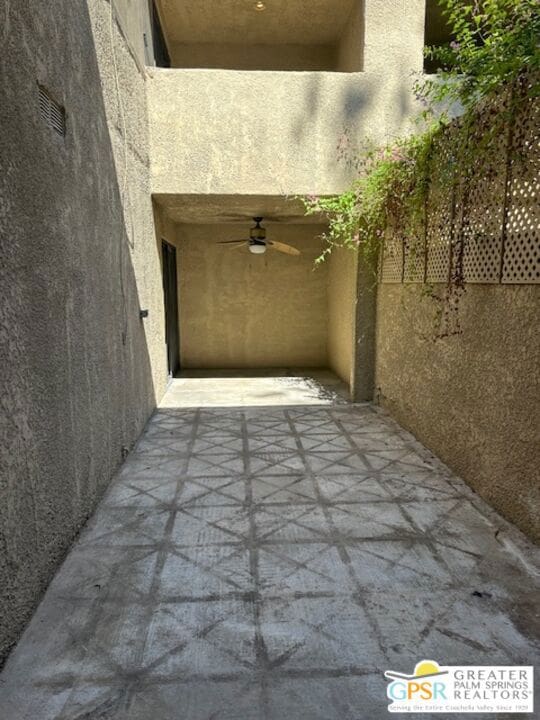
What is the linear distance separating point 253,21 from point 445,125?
4848 millimetres

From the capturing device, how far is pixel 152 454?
4734mm

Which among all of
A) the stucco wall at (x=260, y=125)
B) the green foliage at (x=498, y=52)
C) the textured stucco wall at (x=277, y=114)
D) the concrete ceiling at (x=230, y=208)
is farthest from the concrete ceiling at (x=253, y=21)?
the green foliage at (x=498, y=52)

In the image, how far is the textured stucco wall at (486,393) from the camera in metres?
3.08

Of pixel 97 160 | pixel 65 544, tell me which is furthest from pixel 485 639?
pixel 97 160

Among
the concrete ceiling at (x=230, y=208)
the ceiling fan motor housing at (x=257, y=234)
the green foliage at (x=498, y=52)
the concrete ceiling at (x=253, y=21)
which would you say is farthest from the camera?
the ceiling fan motor housing at (x=257, y=234)

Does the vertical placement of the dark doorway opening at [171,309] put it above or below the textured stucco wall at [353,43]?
below

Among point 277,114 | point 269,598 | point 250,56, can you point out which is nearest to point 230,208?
point 277,114

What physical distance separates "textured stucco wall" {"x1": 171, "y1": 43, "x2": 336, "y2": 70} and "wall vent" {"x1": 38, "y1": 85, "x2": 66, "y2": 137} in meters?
6.06

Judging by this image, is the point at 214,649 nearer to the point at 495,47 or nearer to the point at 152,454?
the point at 152,454

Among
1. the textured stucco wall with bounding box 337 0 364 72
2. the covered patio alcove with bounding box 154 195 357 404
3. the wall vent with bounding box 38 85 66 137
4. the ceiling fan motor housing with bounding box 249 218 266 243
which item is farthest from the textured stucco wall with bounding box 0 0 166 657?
the covered patio alcove with bounding box 154 195 357 404

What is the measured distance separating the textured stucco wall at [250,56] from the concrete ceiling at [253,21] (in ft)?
0.33

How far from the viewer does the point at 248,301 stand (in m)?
9.45

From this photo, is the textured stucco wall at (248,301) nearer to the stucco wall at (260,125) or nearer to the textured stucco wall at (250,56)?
the textured stucco wall at (250,56)

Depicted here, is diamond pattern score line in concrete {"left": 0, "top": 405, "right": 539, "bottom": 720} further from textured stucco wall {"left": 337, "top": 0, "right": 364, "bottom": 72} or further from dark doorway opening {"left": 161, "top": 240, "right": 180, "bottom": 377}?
textured stucco wall {"left": 337, "top": 0, "right": 364, "bottom": 72}
